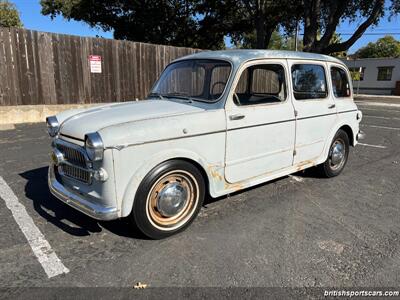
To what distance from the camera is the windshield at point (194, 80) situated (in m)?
3.95

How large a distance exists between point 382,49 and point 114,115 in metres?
67.3

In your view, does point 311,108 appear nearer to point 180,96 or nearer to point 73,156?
point 180,96

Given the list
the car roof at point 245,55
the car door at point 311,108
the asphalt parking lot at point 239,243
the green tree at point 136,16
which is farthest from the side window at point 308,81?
the green tree at point 136,16

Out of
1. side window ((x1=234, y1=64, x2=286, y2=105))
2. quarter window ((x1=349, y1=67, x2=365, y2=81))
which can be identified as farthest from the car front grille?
quarter window ((x1=349, y1=67, x2=365, y2=81))

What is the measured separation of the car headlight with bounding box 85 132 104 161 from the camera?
2.88 meters

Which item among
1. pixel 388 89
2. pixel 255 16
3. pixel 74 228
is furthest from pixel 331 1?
pixel 388 89

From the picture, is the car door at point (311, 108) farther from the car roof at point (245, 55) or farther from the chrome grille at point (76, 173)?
the chrome grille at point (76, 173)

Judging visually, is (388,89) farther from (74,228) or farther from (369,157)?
(74,228)

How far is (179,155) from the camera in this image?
3.34 metres

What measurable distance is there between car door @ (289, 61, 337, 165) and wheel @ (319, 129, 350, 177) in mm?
377

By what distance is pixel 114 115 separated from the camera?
3467mm

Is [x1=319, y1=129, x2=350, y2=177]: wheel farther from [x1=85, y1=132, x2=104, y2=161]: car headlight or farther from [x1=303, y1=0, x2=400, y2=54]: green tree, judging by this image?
[x1=303, y1=0, x2=400, y2=54]: green tree

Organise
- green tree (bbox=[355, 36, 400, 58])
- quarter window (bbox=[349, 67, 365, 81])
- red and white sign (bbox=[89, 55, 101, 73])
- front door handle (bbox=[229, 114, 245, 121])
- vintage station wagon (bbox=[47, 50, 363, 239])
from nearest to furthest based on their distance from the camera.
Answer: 1. vintage station wagon (bbox=[47, 50, 363, 239])
2. front door handle (bbox=[229, 114, 245, 121])
3. red and white sign (bbox=[89, 55, 101, 73])
4. quarter window (bbox=[349, 67, 365, 81])
5. green tree (bbox=[355, 36, 400, 58])

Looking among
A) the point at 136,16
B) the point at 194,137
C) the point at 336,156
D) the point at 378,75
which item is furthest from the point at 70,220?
the point at 378,75
